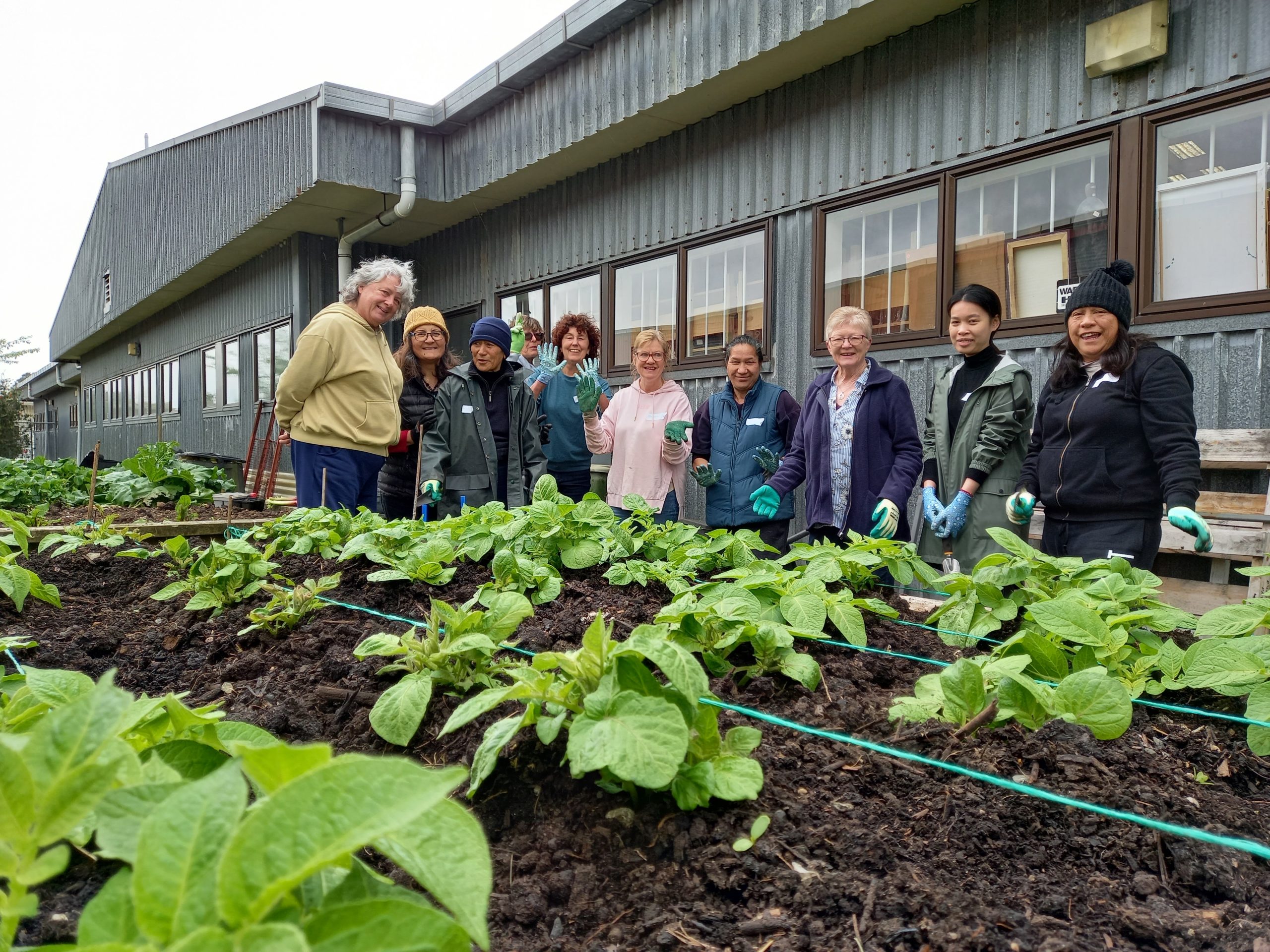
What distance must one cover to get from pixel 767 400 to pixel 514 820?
3123mm

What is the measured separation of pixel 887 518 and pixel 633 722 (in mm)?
2327

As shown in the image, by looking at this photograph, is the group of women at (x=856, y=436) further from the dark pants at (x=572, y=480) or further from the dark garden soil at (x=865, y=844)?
the dark garden soil at (x=865, y=844)

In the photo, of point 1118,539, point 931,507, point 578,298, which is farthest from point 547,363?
point 1118,539

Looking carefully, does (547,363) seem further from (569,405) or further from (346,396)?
(346,396)

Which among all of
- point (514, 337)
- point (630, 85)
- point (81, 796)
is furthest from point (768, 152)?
point (81, 796)

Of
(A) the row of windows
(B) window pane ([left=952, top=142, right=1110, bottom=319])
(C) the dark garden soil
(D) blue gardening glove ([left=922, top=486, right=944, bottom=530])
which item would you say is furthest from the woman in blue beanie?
(B) window pane ([left=952, top=142, right=1110, bottom=319])

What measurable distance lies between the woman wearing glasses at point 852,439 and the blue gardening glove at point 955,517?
0.17m

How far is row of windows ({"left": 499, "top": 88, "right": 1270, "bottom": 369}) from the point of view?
371 cm

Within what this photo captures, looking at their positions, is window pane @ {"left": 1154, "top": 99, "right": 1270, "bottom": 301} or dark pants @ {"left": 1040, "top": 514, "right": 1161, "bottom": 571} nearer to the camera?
dark pants @ {"left": 1040, "top": 514, "right": 1161, "bottom": 571}

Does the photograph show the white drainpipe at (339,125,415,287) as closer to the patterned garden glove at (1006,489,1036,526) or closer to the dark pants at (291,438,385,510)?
the dark pants at (291,438,385,510)

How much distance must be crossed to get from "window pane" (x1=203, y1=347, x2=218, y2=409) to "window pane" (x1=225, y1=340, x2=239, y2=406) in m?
0.58

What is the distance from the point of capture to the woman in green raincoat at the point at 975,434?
3348mm

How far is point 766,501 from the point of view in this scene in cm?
384

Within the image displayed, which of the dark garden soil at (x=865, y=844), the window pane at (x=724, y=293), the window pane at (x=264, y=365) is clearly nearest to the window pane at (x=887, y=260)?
the window pane at (x=724, y=293)
